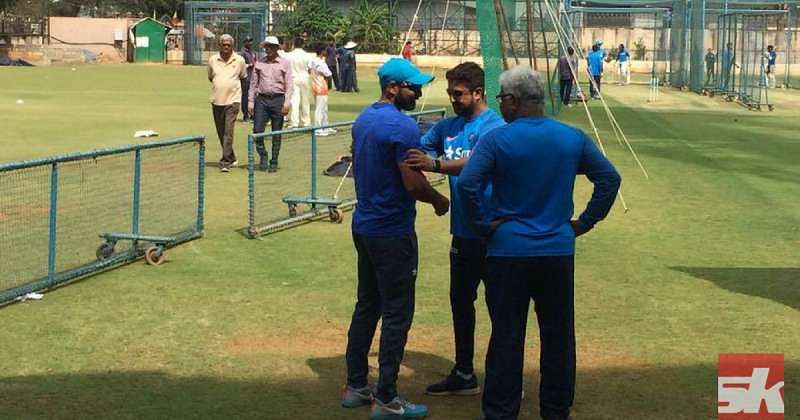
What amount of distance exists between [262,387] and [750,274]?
16.4 ft

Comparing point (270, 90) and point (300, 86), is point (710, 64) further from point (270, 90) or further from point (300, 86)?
point (270, 90)

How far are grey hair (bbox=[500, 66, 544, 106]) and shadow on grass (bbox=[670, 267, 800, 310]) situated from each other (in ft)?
13.4

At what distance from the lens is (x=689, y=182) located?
Result: 16391 millimetres

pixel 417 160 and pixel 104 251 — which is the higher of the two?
pixel 417 160

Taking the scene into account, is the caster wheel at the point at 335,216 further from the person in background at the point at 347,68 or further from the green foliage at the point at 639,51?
the green foliage at the point at 639,51

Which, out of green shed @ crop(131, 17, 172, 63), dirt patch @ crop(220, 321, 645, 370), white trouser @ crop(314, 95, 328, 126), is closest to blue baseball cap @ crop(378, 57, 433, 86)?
dirt patch @ crop(220, 321, 645, 370)

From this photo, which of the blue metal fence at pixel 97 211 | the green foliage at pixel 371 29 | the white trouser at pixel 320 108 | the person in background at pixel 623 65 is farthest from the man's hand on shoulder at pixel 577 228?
the green foliage at pixel 371 29

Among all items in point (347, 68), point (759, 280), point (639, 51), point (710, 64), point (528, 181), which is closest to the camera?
point (528, 181)

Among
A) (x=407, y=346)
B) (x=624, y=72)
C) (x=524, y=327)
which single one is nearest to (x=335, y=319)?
(x=407, y=346)

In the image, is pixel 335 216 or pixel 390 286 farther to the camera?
pixel 335 216

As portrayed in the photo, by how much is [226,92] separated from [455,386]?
10702 millimetres

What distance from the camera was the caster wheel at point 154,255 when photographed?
10172 mm

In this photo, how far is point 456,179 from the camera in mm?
6211

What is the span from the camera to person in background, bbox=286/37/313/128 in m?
22.8
